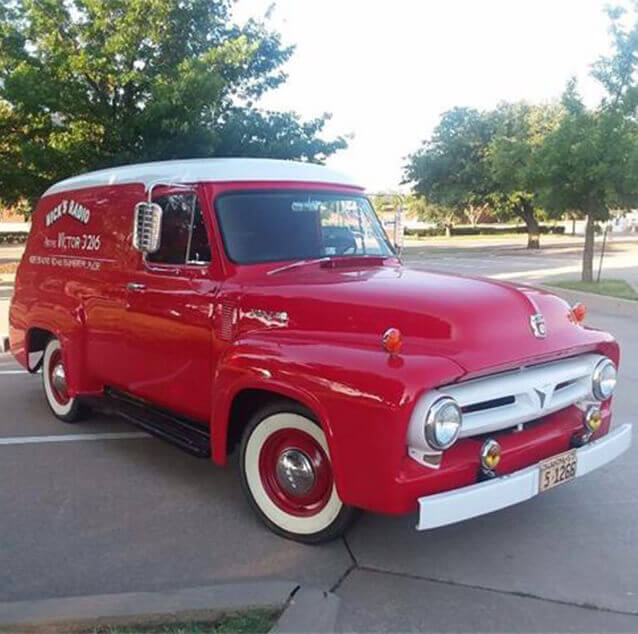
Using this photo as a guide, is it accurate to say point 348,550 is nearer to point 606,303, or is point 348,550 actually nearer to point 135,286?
point 135,286

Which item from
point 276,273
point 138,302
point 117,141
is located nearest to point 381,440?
point 276,273

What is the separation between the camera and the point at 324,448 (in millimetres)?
3906

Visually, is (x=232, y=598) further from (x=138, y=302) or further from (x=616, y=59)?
(x=616, y=59)

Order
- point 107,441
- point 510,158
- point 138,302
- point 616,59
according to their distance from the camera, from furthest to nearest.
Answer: point 510,158
point 616,59
point 107,441
point 138,302

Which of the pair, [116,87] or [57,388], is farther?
[116,87]

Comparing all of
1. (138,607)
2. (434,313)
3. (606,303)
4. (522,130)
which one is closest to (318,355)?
(434,313)

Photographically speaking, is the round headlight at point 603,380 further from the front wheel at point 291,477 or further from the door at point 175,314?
the door at point 175,314

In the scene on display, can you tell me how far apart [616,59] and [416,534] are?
15493 mm

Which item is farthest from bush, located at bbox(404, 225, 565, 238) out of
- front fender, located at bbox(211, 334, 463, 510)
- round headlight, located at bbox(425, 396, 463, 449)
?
round headlight, located at bbox(425, 396, 463, 449)

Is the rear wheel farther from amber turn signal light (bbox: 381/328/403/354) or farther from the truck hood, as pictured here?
amber turn signal light (bbox: 381/328/403/354)

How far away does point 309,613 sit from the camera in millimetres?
3195

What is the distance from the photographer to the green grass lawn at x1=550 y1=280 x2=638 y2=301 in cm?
1547

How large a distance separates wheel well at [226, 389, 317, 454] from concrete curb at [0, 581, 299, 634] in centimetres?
108

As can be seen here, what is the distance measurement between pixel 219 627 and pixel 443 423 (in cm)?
134
